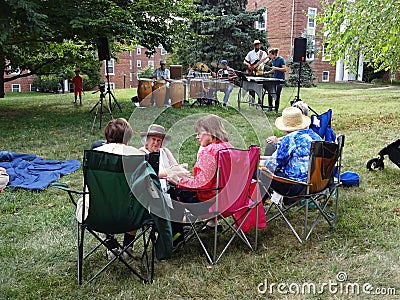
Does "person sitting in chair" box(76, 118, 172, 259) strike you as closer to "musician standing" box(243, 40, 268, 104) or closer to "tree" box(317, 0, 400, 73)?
"tree" box(317, 0, 400, 73)

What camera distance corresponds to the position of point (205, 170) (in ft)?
9.61

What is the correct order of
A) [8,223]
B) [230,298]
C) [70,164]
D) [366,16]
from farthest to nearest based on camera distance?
[366,16] < [70,164] < [8,223] < [230,298]

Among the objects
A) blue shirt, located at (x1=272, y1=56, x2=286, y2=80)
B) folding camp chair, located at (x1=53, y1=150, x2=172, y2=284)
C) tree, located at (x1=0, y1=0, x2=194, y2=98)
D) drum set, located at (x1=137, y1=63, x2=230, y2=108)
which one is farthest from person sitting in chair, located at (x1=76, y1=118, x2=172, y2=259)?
blue shirt, located at (x1=272, y1=56, x2=286, y2=80)

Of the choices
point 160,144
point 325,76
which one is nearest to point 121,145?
A: point 160,144

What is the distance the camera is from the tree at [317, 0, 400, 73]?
23.6 feet

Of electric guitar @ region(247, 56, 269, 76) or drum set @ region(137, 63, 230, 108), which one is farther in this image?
electric guitar @ region(247, 56, 269, 76)

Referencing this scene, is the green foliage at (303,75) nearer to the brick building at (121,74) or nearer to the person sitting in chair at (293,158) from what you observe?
the brick building at (121,74)

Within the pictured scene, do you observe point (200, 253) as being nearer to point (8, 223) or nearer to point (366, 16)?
point (8, 223)

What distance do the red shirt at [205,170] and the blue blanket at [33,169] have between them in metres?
2.40

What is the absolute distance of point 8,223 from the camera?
12.2 feet

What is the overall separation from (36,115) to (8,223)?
24.7 ft

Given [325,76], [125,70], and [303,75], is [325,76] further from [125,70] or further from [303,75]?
[125,70]

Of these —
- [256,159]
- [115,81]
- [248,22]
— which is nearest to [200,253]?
[256,159]

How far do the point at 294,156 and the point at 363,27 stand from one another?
505 cm
